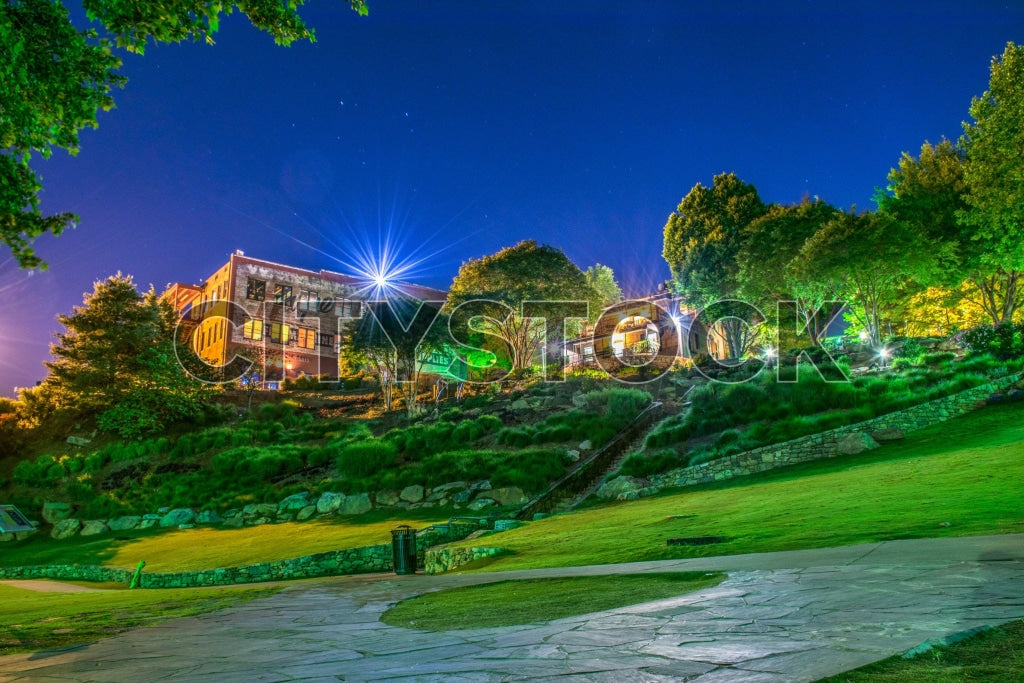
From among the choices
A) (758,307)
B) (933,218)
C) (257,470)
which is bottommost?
(257,470)

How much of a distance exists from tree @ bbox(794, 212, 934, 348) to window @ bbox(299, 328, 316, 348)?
4947cm

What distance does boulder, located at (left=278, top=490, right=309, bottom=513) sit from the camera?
25078 mm

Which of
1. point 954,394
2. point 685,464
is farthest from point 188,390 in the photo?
point 954,394

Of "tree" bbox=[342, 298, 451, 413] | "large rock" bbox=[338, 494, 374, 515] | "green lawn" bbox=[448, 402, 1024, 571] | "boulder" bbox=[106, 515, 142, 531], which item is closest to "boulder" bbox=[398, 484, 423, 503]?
"large rock" bbox=[338, 494, 374, 515]

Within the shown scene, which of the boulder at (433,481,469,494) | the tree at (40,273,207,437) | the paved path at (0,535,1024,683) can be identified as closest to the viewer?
the paved path at (0,535,1024,683)

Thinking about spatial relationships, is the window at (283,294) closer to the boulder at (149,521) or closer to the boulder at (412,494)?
the boulder at (149,521)

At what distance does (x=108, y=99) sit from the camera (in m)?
9.59

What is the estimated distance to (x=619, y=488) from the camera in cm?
1988

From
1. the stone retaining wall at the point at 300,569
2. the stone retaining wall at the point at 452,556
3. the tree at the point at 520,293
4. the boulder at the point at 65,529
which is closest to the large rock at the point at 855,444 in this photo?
the stone retaining wall at the point at 452,556

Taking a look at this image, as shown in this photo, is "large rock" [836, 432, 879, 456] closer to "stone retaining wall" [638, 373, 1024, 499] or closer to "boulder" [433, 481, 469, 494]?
"stone retaining wall" [638, 373, 1024, 499]

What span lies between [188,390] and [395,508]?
25085 millimetres

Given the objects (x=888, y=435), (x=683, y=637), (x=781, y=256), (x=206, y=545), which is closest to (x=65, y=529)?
(x=206, y=545)

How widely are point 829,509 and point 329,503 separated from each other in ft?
63.8

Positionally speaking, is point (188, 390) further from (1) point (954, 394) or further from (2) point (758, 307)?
(1) point (954, 394)
